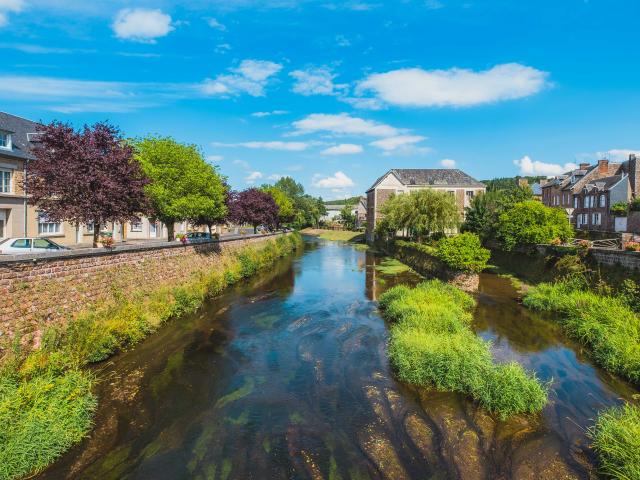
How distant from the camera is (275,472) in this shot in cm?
836

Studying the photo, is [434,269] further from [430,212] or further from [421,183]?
[421,183]

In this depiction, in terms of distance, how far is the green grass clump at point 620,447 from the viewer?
766 cm

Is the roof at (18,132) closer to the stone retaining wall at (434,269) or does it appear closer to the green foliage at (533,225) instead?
the stone retaining wall at (434,269)

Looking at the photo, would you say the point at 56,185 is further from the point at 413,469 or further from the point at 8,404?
the point at 413,469

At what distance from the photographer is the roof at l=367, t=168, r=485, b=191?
6347cm

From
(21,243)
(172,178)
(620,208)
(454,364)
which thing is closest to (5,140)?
(172,178)

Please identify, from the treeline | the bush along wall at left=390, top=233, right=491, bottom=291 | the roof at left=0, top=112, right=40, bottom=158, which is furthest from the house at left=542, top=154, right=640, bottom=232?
the roof at left=0, top=112, right=40, bottom=158

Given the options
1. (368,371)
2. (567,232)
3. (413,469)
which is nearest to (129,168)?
(368,371)

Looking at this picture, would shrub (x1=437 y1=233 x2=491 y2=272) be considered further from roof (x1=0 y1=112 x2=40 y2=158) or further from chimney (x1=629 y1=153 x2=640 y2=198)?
roof (x1=0 y1=112 x2=40 y2=158)

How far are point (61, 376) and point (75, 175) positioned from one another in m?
10.4

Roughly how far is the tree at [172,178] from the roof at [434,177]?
145 ft

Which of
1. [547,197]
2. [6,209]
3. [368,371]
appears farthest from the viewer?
[547,197]

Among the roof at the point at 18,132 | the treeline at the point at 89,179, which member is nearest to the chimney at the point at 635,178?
the treeline at the point at 89,179

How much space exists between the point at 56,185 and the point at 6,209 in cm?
1496
